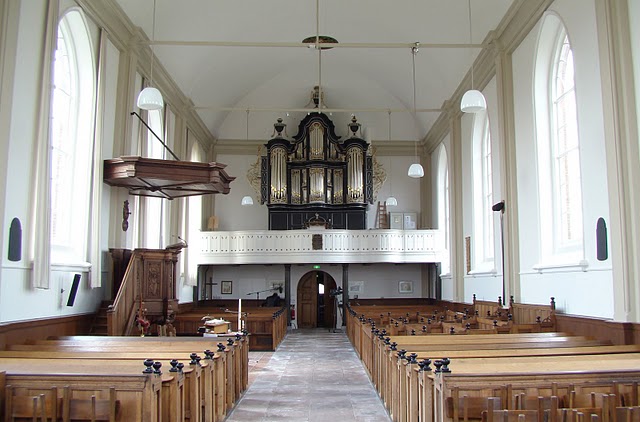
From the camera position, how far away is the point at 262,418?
756 centimetres

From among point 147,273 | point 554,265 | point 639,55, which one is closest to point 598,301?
point 554,265

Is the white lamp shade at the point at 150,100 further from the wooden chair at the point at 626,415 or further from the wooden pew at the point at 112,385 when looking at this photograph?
the wooden chair at the point at 626,415

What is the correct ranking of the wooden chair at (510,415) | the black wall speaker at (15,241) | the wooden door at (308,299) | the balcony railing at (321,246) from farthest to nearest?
the wooden door at (308,299) < the balcony railing at (321,246) < the black wall speaker at (15,241) < the wooden chair at (510,415)

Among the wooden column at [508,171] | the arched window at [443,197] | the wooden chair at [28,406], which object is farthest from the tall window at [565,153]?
the wooden chair at [28,406]

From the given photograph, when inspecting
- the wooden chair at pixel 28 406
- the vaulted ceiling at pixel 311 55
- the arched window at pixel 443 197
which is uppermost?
the vaulted ceiling at pixel 311 55

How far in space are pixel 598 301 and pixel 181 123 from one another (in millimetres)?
13295

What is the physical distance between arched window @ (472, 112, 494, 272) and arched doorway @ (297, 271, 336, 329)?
27.3 feet

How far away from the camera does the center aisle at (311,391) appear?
7734 millimetres

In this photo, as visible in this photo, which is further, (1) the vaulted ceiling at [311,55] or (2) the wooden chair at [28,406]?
(1) the vaulted ceiling at [311,55]

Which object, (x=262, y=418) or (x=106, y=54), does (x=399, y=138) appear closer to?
(x=106, y=54)

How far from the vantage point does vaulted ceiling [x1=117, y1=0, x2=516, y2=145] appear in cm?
1525

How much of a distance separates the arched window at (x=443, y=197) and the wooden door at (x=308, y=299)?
5.43m

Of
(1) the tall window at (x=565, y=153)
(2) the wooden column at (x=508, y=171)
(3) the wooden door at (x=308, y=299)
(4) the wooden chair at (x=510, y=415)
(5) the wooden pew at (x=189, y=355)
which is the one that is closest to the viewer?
→ (4) the wooden chair at (x=510, y=415)

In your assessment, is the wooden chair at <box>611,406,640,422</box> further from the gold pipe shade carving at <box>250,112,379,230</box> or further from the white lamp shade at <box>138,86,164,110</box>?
the gold pipe shade carving at <box>250,112,379,230</box>
